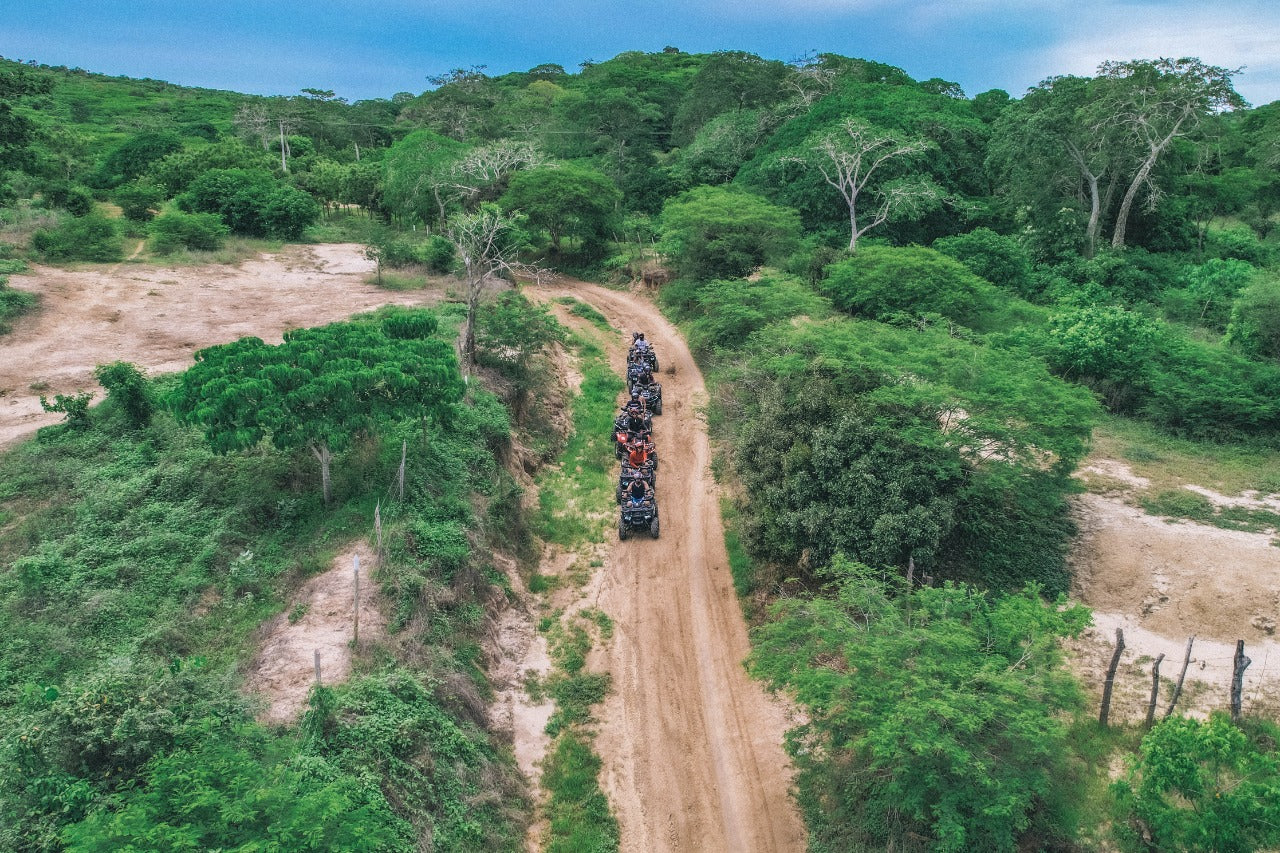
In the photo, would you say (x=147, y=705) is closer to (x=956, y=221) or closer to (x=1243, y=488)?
(x=1243, y=488)

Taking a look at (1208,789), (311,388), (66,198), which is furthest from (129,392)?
(66,198)

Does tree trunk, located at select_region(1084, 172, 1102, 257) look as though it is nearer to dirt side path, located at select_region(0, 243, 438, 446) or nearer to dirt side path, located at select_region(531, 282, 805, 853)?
dirt side path, located at select_region(531, 282, 805, 853)

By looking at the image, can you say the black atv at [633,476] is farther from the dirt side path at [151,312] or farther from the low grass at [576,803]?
the dirt side path at [151,312]

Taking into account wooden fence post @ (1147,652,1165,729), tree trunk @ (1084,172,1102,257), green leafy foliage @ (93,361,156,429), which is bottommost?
wooden fence post @ (1147,652,1165,729)

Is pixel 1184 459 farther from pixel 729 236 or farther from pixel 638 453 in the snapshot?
pixel 729 236

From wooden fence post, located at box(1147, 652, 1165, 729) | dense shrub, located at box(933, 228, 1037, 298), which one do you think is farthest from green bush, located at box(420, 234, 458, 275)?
wooden fence post, located at box(1147, 652, 1165, 729)

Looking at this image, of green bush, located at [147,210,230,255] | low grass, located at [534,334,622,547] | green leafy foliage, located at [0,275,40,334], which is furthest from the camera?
green bush, located at [147,210,230,255]

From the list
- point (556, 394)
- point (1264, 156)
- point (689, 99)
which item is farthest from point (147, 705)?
point (689, 99)
